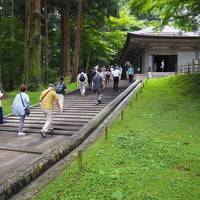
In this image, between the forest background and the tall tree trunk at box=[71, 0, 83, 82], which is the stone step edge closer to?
the forest background

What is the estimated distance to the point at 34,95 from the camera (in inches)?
874

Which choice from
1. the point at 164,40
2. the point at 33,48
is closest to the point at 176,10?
the point at 33,48

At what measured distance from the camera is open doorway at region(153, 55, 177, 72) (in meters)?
37.5

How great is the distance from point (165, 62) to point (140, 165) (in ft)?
105

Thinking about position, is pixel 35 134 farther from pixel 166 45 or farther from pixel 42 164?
pixel 166 45

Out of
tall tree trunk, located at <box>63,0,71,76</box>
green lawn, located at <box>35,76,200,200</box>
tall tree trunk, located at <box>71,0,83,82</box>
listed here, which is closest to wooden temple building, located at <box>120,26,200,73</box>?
tall tree trunk, located at <box>71,0,83,82</box>

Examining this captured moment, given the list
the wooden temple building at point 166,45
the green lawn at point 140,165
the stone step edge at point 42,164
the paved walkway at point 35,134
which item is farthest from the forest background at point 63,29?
the stone step edge at point 42,164

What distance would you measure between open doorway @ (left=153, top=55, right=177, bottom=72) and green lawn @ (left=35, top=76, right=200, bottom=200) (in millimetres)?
23375

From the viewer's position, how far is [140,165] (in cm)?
841

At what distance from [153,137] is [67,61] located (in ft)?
81.3

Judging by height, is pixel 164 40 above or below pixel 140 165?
above

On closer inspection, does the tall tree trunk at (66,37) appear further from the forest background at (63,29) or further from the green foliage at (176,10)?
the green foliage at (176,10)

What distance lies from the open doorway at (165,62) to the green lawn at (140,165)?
920 inches

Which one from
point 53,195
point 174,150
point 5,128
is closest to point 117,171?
point 53,195
